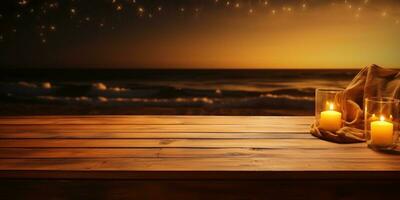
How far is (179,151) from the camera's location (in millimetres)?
1382

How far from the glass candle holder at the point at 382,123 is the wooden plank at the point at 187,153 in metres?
0.06

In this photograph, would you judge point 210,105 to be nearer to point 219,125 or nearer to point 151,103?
point 151,103

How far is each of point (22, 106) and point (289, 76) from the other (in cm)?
837

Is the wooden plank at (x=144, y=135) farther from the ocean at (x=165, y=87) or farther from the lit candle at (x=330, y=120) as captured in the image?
the ocean at (x=165, y=87)

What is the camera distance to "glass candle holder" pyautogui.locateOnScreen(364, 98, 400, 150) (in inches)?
54.9

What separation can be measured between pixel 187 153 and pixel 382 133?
735mm

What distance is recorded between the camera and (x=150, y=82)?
12172mm

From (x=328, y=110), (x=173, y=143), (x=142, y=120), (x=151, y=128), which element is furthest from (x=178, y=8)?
(x=173, y=143)

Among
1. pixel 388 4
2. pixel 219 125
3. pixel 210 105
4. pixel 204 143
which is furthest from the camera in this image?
pixel 210 105

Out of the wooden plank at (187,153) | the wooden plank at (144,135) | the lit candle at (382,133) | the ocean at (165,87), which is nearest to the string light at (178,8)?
the ocean at (165,87)

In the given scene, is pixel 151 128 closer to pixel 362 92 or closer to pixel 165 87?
pixel 362 92
